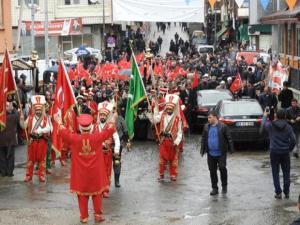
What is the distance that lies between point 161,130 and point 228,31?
59.1 m

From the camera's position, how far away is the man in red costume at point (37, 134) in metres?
16.3

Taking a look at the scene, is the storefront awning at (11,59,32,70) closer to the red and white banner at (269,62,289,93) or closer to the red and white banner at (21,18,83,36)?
the red and white banner at (269,62,289,93)

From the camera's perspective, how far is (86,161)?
12.2 metres

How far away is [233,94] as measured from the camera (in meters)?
27.3

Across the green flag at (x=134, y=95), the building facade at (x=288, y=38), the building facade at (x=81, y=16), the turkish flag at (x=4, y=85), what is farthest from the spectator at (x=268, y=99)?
the building facade at (x=81, y=16)

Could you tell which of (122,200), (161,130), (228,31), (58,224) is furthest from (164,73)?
(228,31)

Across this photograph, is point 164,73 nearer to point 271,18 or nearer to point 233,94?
point 271,18

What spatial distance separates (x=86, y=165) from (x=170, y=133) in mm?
4204

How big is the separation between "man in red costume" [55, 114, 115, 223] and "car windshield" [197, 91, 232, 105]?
44.1 ft

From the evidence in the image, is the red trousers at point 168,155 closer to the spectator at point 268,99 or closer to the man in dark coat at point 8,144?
the man in dark coat at point 8,144

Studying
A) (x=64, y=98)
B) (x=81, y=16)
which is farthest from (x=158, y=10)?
(x=81, y=16)

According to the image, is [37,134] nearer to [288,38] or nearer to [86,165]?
[86,165]

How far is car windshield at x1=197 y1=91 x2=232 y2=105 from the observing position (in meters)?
25.5

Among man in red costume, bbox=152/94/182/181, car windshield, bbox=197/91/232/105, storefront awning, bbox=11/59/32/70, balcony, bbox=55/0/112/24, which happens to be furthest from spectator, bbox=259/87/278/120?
balcony, bbox=55/0/112/24
